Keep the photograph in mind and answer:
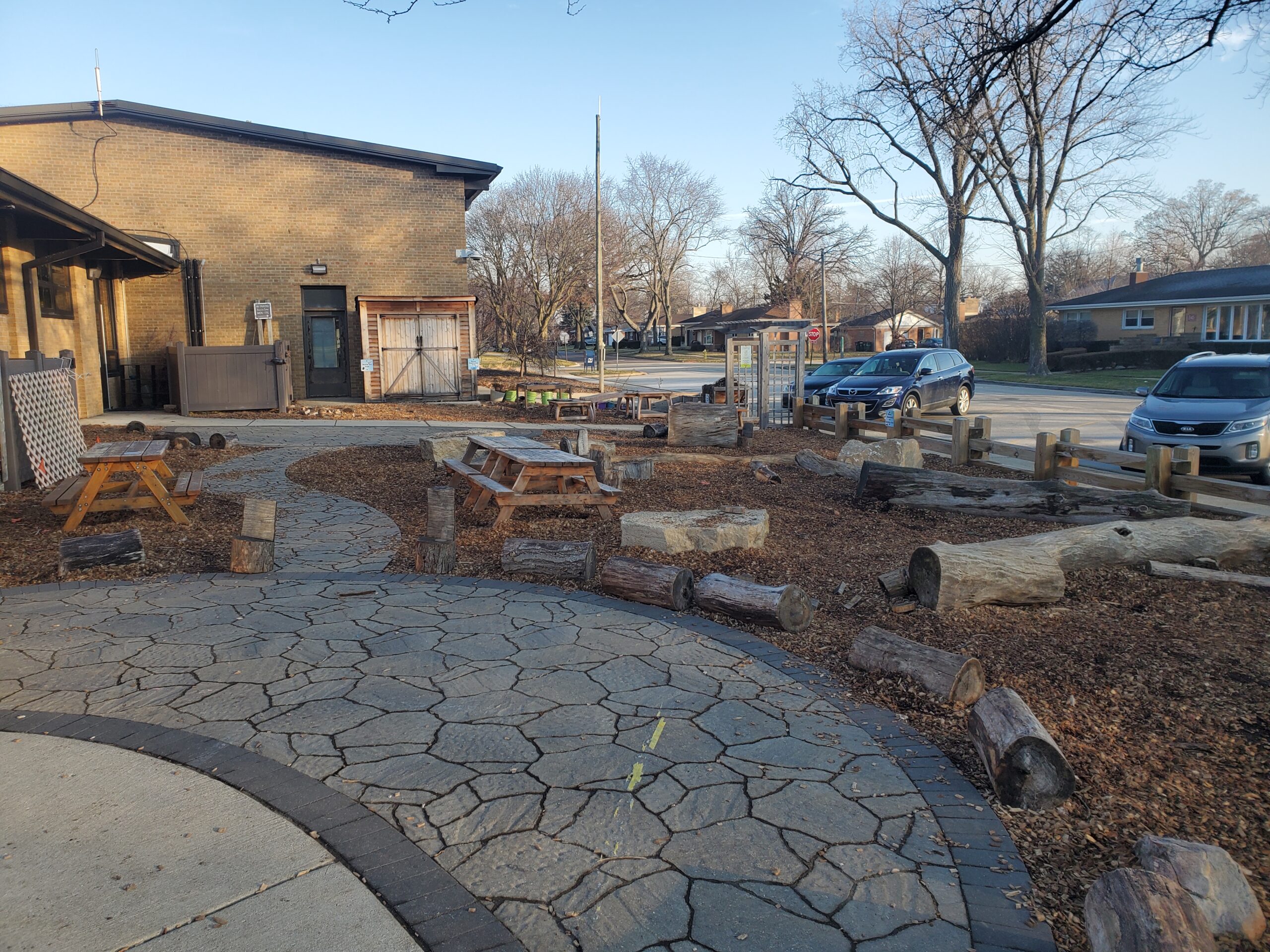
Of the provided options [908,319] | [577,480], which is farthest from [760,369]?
[908,319]

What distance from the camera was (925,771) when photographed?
3912 millimetres

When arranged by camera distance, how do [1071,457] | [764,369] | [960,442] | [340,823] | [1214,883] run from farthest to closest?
[764,369]
[960,442]
[1071,457]
[340,823]
[1214,883]

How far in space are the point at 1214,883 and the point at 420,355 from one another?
2344 centimetres

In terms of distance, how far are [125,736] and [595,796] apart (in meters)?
2.16

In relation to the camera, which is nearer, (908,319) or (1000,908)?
(1000,908)

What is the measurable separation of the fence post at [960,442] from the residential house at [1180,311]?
32816mm

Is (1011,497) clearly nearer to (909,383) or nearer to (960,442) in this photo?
(960,442)

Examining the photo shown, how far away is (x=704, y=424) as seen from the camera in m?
14.9

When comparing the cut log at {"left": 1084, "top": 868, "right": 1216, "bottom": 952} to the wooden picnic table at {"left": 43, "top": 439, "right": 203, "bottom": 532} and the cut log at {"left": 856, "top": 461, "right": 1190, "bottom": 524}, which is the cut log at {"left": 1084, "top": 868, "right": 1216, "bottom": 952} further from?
the wooden picnic table at {"left": 43, "top": 439, "right": 203, "bottom": 532}

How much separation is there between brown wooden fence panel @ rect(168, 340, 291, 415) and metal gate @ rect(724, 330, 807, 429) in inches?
399

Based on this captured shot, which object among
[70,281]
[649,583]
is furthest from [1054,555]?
[70,281]

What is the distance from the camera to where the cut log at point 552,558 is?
266 inches

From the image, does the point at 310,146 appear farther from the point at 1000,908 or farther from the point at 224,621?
the point at 1000,908

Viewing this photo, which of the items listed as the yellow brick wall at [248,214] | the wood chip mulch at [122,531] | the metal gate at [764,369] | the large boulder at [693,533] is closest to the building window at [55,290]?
the yellow brick wall at [248,214]
